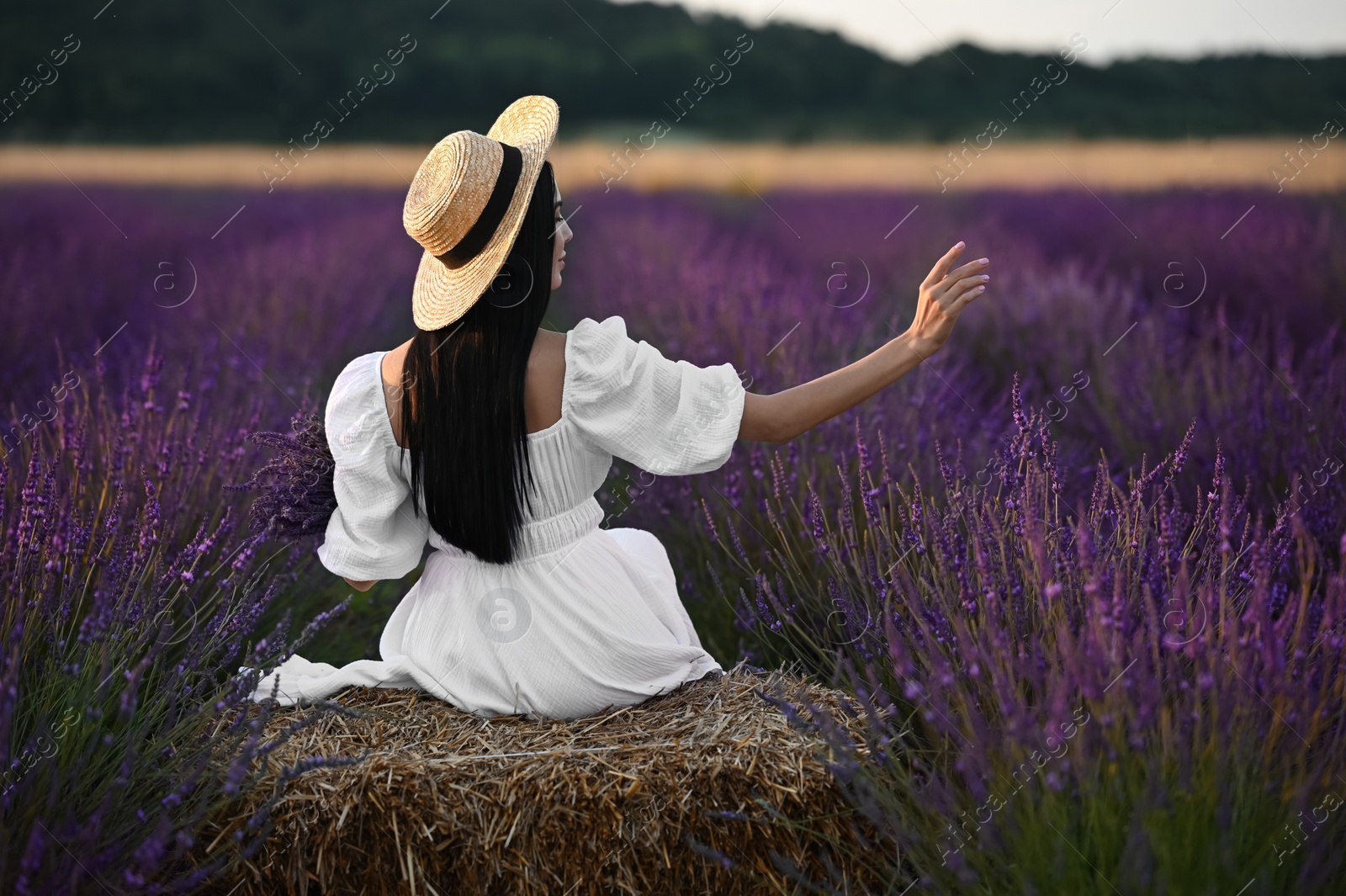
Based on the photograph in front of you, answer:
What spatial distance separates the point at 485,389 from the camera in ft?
6.03

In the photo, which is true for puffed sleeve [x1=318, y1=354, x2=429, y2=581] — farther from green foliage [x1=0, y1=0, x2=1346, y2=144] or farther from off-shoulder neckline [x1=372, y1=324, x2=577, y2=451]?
green foliage [x1=0, y1=0, x2=1346, y2=144]

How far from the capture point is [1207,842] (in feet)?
4.34

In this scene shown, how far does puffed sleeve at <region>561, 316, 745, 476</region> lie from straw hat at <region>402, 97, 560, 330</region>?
169 millimetres

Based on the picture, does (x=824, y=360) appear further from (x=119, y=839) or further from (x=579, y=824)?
(x=119, y=839)

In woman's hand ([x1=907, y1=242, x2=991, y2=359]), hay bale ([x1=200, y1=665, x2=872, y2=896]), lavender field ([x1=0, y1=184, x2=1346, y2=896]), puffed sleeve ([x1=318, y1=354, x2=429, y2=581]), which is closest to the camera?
lavender field ([x1=0, y1=184, x2=1346, y2=896])

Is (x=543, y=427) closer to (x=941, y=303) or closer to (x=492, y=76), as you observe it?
(x=941, y=303)

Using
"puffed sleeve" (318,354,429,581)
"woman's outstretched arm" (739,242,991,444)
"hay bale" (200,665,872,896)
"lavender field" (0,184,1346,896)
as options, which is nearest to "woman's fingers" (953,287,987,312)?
"woman's outstretched arm" (739,242,991,444)

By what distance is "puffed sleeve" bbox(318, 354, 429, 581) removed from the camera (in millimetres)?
1902

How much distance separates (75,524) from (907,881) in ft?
5.20

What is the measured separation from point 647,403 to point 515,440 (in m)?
0.24

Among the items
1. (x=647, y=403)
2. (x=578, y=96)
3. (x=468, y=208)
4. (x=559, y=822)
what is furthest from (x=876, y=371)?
(x=578, y=96)

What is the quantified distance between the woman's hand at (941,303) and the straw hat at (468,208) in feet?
2.11

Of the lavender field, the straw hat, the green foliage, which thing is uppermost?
the green foliage

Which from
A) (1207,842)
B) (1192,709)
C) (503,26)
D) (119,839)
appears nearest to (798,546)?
(1192,709)
